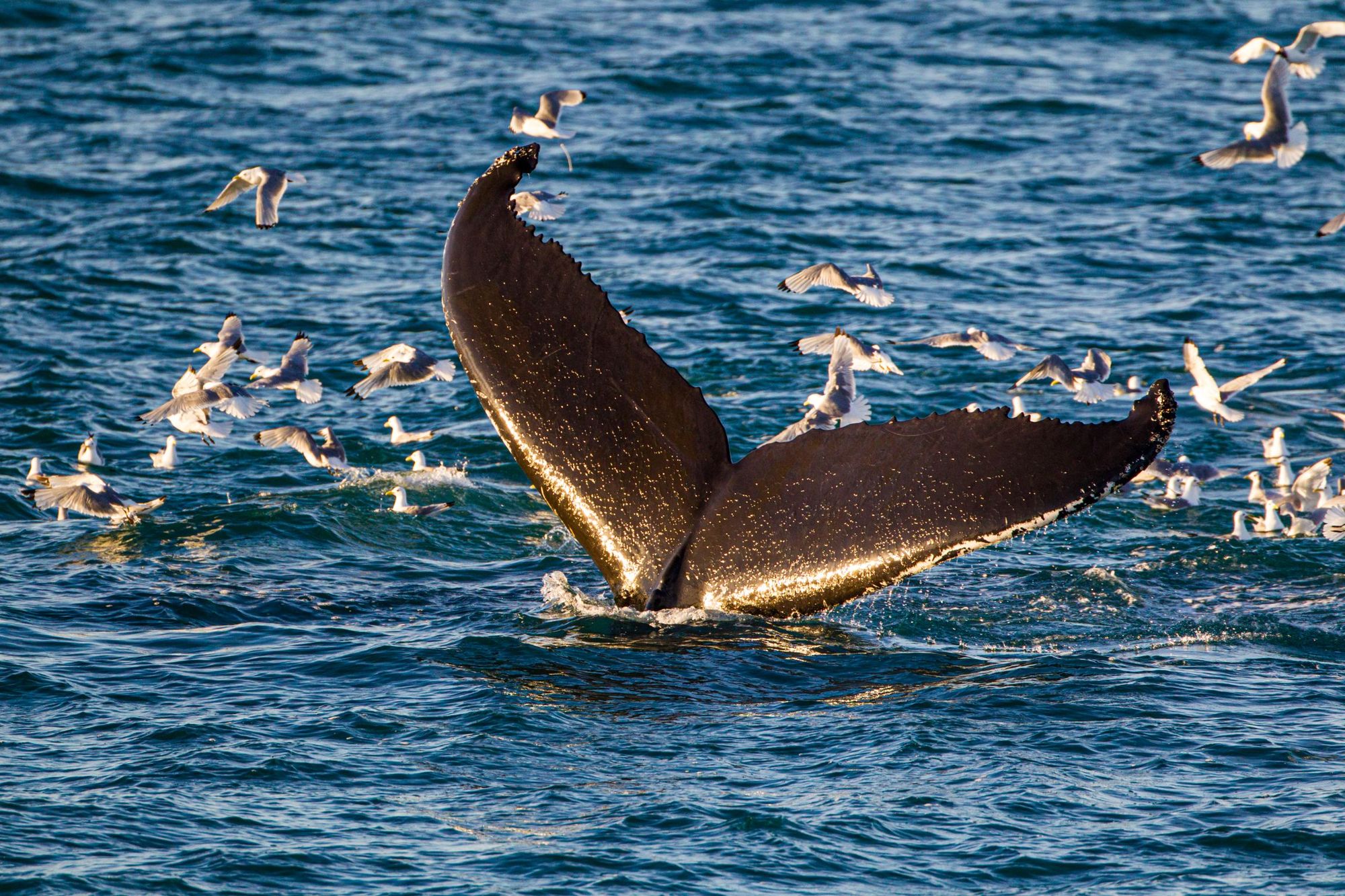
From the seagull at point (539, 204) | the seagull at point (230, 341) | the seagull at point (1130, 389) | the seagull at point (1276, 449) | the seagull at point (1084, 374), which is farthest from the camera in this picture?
the seagull at point (539, 204)

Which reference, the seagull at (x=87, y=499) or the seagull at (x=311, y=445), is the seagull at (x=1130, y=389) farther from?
the seagull at (x=87, y=499)

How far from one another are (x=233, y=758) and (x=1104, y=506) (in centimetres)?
619

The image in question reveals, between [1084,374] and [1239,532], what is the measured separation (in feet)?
8.06

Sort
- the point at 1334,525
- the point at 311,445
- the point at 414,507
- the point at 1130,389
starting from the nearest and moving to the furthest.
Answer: the point at 1334,525
the point at 414,507
the point at 311,445
the point at 1130,389

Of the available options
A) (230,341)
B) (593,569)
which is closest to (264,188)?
(230,341)

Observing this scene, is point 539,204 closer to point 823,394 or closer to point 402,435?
Result: point 402,435

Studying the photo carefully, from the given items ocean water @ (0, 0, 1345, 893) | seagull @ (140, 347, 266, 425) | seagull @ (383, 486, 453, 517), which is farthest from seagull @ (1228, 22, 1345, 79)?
seagull @ (140, 347, 266, 425)

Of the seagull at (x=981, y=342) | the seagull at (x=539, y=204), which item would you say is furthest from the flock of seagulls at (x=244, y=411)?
the seagull at (x=981, y=342)

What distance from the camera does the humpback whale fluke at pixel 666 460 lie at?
6348mm

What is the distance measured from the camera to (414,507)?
10.2 metres

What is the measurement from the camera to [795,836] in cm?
576

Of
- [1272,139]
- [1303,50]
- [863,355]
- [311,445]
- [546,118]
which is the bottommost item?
[311,445]

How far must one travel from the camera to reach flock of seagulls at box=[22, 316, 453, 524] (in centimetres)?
1018

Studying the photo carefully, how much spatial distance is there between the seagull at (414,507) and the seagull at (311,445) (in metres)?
0.64
